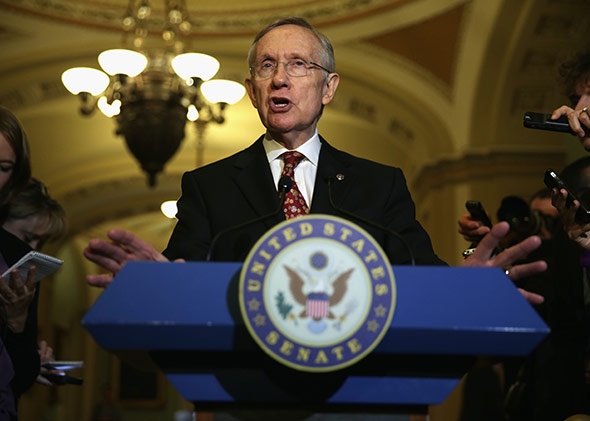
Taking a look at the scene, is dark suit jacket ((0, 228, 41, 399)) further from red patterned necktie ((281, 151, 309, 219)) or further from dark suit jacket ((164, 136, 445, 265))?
red patterned necktie ((281, 151, 309, 219))

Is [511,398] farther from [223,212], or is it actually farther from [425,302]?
[425,302]

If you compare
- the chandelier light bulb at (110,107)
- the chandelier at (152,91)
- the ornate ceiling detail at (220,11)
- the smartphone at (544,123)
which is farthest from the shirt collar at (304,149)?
the ornate ceiling detail at (220,11)

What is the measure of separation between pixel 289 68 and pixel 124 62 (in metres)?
5.60

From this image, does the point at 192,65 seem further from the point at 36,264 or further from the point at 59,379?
the point at 36,264

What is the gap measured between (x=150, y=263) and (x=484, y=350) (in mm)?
536

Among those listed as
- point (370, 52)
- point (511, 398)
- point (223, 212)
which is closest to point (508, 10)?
point (370, 52)

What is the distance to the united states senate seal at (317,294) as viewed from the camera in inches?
57.1

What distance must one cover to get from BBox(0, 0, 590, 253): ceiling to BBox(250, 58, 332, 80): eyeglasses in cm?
618

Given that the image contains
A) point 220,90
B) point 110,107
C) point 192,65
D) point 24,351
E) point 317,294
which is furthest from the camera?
point 110,107

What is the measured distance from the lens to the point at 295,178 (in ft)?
7.27

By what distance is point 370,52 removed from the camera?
1017cm

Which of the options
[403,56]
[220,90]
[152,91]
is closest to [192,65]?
[152,91]

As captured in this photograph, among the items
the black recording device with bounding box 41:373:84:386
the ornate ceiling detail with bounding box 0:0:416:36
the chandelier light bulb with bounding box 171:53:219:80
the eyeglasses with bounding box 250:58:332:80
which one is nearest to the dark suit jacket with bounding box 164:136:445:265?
the eyeglasses with bounding box 250:58:332:80

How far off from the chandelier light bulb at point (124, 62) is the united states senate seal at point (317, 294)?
20.9ft
